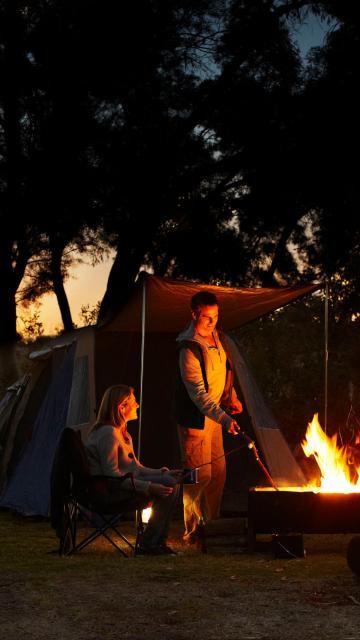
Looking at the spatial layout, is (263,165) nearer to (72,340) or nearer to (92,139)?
(92,139)

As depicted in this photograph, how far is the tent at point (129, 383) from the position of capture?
27.1 ft

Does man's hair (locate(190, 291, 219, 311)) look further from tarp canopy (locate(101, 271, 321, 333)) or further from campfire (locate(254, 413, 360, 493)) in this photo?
campfire (locate(254, 413, 360, 493))

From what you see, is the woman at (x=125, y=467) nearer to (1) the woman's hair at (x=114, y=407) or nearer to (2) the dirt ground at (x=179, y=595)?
(1) the woman's hair at (x=114, y=407)

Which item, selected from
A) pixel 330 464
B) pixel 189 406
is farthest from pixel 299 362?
pixel 189 406

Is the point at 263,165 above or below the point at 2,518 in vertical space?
above

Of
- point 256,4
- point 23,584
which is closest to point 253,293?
point 23,584

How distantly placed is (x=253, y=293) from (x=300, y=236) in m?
10.1

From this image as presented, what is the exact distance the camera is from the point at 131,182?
48.8 feet

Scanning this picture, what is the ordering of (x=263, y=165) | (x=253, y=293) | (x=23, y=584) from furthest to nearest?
(x=263, y=165) < (x=253, y=293) < (x=23, y=584)

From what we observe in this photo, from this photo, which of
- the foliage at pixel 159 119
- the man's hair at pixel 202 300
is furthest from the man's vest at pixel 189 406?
the foliage at pixel 159 119

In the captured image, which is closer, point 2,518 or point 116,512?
point 116,512

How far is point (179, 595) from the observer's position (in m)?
5.21

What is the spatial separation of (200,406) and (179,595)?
1.75m

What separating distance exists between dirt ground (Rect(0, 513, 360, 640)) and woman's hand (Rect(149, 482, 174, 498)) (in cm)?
39
